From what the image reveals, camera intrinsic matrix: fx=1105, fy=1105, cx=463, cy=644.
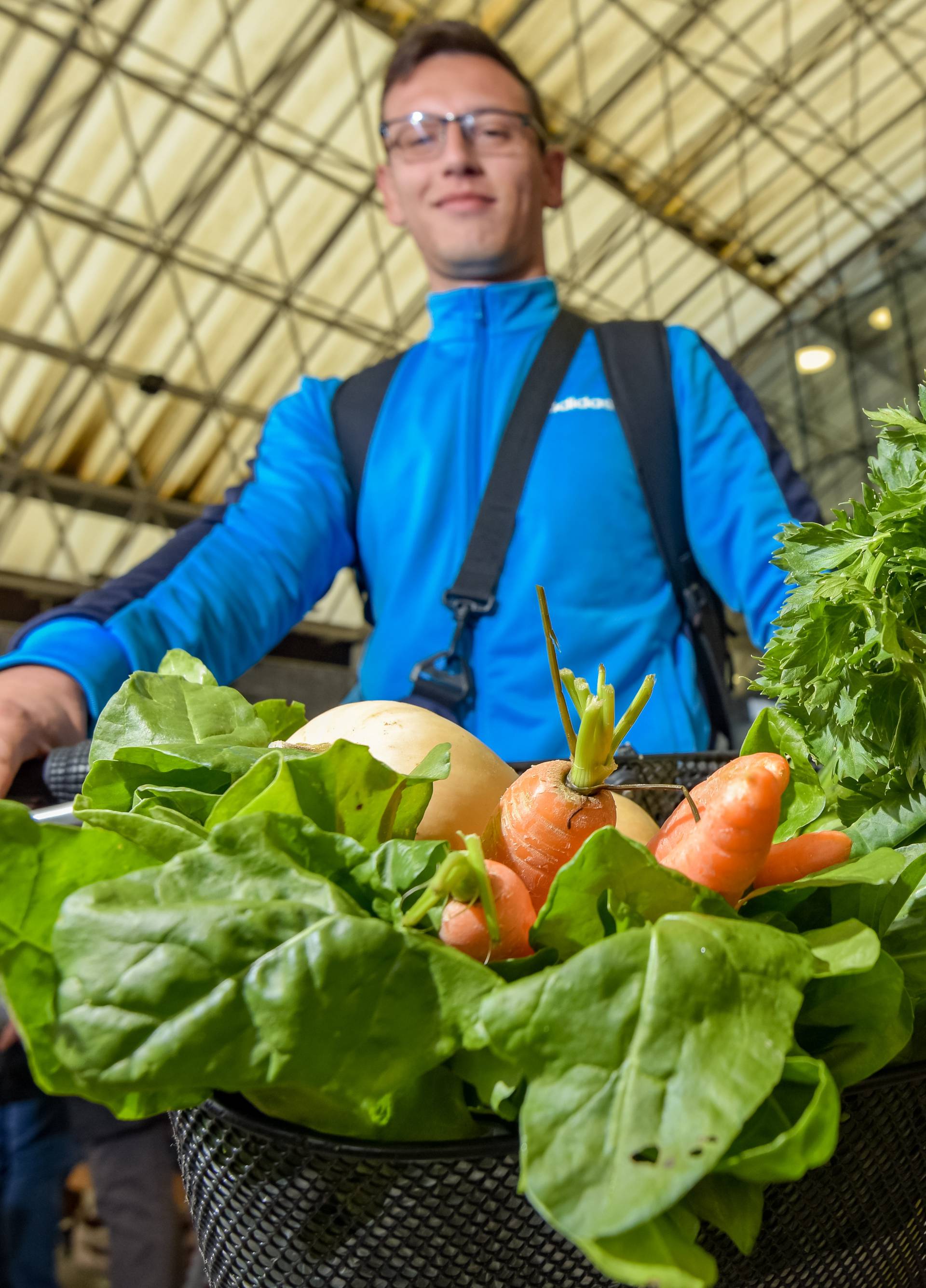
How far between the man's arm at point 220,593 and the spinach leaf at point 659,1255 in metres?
0.95

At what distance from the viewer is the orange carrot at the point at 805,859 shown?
2.27 ft

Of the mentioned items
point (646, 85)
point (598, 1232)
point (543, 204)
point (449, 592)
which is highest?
point (646, 85)

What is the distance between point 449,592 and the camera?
2105 mm

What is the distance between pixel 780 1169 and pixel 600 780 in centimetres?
24

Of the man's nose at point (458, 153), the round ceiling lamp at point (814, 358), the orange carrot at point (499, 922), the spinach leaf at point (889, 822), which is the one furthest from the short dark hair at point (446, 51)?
the round ceiling lamp at point (814, 358)

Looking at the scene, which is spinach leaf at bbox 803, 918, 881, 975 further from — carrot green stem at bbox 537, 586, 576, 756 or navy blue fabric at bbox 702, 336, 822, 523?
navy blue fabric at bbox 702, 336, 822, 523

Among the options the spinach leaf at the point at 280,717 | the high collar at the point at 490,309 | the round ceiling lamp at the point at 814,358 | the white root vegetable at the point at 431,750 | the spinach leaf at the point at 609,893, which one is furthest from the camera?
the round ceiling lamp at the point at 814,358

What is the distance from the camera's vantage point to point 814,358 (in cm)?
2159

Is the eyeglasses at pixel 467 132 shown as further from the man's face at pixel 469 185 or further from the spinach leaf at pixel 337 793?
the spinach leaf at pixel 337 793

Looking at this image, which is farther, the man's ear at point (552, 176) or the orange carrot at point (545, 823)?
the man's ear at point (552, 176)

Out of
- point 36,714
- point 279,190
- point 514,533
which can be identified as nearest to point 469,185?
point 514,533

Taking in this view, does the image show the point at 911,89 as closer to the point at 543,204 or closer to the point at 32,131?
the point at 32,131

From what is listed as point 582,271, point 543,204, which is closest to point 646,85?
point 582,271

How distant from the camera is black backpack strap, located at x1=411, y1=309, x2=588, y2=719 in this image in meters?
2.00
